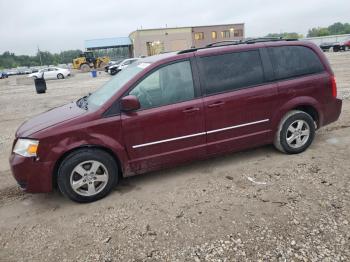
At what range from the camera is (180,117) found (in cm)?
405

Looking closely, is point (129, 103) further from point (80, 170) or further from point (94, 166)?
point (80, 170)

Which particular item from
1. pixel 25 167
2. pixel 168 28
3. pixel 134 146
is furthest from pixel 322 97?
pixel 168 28

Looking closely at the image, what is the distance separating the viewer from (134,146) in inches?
155

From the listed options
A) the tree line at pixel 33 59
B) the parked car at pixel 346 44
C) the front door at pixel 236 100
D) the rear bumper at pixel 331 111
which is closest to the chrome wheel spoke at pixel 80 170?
the front door at pixel 236 100

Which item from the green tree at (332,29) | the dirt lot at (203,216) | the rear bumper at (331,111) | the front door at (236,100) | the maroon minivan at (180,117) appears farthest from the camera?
the green tree at (332,29)

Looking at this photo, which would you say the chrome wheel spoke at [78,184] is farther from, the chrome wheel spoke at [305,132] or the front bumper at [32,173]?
the chrome wheel spoke at [305,132]

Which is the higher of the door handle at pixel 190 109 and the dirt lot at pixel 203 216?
the door handle at pixel 190 109

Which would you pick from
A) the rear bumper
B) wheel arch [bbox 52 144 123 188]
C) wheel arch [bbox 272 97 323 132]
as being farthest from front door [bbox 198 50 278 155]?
wheel arch [bbox 52 144 123 188]

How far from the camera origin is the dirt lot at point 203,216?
2.81 m

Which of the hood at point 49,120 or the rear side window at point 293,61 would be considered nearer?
the hood at point 49,120

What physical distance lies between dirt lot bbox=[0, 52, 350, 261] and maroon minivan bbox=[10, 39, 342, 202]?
308mm

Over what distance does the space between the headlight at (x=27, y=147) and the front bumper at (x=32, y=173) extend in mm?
51

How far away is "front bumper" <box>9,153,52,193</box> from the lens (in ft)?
11.9

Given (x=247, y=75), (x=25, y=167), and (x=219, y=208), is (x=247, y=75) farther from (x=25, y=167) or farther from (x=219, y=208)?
(x=25, y=167)
